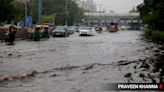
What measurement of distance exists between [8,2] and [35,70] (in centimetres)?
4971

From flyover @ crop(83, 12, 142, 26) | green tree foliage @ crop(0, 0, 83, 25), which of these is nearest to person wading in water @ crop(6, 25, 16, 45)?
green tree foliage @ crop(0, 0, 83, 25)

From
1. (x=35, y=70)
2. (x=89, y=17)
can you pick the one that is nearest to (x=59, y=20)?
(x=89, y=17)

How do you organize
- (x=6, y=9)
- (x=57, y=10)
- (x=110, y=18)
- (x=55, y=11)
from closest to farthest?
(x=6, y=9), (x=55, y=11), (x=57, y=10), (x=110, y=18)

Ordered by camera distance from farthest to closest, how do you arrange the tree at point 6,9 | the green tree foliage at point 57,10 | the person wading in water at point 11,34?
1. the green tree foliage at point 57,10
2. the tree at point 6,9
3. the person wading in water at point 11,34

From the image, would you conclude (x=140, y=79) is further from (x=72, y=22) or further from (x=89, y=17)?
(x=89, y=17)

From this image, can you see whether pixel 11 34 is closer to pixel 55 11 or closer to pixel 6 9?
pixel 6 9

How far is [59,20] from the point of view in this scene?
393 feet

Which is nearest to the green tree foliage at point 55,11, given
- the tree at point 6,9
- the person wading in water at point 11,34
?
the tree at point 6,9

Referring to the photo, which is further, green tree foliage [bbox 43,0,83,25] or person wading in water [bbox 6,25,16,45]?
green tree foliage [bbox 43,0,83,25]

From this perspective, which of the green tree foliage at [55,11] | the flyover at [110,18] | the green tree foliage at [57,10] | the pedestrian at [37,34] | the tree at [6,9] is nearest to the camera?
the pedestrian at [37,34]

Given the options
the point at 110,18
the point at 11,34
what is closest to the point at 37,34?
the point at 11,34

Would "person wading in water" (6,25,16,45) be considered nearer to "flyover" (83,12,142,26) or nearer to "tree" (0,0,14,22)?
"tree" (0,0,14,22)

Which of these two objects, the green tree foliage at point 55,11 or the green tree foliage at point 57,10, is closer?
the green tree foliage at point 55,11

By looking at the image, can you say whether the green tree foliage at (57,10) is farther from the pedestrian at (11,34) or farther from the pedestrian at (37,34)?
the pedestrian at (11,34)
